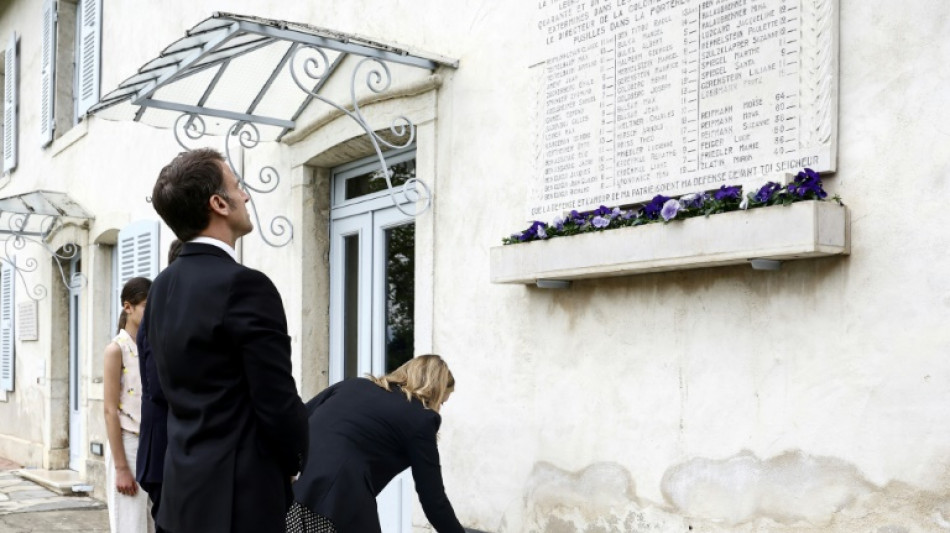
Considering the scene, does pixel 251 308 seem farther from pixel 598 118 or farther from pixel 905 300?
pixel 598 118

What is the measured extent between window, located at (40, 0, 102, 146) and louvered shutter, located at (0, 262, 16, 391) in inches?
88.3

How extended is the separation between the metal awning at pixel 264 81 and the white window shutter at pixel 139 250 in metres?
2.45

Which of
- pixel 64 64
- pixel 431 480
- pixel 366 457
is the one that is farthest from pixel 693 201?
pixel 64 64

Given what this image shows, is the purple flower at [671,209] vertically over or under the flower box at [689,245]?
over

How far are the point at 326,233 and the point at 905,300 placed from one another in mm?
4252

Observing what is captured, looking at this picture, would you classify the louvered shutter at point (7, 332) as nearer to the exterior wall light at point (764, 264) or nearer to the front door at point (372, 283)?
the front door at point (372, 283)

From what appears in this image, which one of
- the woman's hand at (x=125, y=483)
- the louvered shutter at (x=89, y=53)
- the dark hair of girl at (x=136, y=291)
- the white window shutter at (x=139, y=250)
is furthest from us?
the louvered shutter at (x=89, y=53)

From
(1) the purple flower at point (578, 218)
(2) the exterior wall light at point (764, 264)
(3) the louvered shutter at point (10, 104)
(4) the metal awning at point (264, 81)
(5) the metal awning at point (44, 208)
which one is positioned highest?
(3) the louvered shutter at point (10, 104)

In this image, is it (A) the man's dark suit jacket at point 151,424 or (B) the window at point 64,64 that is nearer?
(A) the man's dark suit jacket at point 151,424

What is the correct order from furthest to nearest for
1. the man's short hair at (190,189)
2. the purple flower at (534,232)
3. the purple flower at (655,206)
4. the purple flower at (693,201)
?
the purple flower at (534,232), the purple flower at (655,206), the purple flower at (693,201), the man's short hair at (190,189)

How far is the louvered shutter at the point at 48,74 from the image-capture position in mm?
12311

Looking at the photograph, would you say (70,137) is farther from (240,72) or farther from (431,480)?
(431,480)

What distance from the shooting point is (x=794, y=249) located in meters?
3.43

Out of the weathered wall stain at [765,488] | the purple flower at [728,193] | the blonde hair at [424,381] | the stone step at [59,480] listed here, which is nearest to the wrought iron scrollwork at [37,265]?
the stone step at [59,480]
